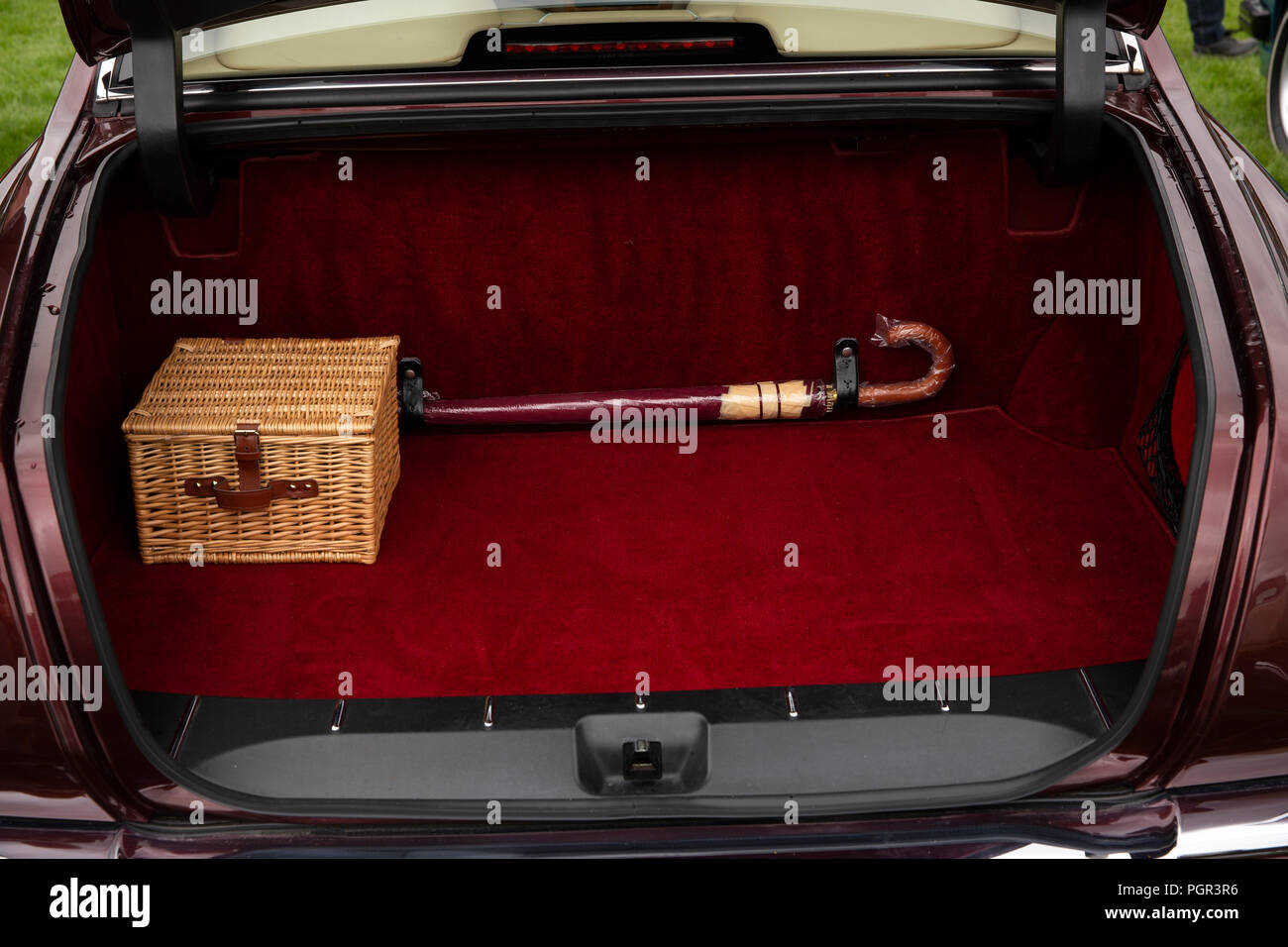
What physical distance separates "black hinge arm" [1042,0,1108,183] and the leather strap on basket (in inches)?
45.0

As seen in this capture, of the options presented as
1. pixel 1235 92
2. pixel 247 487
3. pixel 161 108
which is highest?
pixel 1235 92

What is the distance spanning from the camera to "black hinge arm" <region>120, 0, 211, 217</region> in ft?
4.87

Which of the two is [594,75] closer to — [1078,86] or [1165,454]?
[1078,86]

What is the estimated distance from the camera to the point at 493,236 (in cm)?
204

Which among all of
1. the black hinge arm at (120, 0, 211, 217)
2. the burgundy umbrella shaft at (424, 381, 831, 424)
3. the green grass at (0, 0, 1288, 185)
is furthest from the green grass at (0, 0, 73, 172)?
the black hinge arm at (120, 0, 211, 217)

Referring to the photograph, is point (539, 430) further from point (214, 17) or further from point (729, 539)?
point (214, 17)

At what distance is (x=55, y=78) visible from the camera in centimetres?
469

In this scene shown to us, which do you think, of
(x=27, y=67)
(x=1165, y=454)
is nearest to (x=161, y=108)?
(x=1165, y=454)

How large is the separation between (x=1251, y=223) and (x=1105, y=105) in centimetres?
25

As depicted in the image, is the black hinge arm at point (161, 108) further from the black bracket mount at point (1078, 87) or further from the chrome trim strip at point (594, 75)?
Answer: the black bracket mount at point (1078, 87)

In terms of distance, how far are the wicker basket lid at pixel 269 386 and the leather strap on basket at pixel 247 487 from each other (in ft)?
0.13

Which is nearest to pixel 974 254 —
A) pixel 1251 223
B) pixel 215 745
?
pixel 1251 223

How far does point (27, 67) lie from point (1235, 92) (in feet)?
14.8

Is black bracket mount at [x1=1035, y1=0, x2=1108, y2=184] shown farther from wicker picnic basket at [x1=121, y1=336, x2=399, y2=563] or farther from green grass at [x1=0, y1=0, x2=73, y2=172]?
green grass at [x1=0, y1=0, x2=73, y2=172]
